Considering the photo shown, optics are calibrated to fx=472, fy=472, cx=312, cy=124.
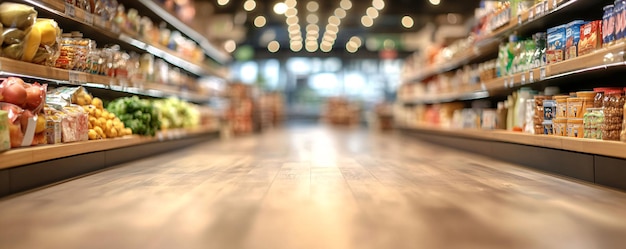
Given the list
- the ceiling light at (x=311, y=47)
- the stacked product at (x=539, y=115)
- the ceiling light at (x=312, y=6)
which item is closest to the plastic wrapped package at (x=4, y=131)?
the stacked product at (x=539, y=115)

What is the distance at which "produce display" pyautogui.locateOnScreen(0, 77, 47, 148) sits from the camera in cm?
238

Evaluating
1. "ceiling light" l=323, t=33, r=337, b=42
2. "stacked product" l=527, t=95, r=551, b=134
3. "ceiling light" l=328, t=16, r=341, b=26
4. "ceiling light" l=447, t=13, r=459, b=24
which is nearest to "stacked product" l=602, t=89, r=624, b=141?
"stacked product" l=527, t=95, r=551, b=134

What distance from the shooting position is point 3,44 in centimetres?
252

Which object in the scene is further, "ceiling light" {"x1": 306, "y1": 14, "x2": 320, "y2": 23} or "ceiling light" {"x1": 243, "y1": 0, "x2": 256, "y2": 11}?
"ceiling light" {"x1": 306, "y1": 14, "x2": 320, "y2": 23}

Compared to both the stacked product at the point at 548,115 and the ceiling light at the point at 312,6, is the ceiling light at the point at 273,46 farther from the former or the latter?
the stacked product at the point at 548,115

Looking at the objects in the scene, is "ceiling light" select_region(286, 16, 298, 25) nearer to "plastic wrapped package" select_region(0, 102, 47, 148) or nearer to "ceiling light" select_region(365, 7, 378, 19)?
"ceiling light" select_region(365, 7, 378, 19)

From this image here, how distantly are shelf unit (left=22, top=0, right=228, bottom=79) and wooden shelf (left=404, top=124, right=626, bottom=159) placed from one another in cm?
325

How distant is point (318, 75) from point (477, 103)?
14834 millimetres

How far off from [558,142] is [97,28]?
3.37 metres

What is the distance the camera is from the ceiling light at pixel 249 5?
982cm

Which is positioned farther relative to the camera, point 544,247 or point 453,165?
point 453,165

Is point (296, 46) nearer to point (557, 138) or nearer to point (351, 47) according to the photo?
point (351, 47)

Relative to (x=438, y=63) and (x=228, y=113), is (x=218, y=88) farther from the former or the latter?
(x=438, y=63)

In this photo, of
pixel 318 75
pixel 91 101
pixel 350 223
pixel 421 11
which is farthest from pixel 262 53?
pixel 350 223
